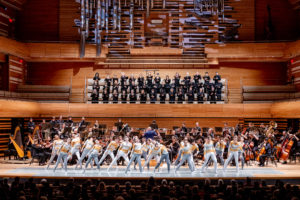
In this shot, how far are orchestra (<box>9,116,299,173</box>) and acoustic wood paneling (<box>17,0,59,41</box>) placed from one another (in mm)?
7496

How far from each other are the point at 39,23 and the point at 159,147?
1338 cm

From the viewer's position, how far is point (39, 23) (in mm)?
19938

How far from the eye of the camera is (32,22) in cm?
1994

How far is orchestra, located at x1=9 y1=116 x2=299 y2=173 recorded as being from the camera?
35.2 feet

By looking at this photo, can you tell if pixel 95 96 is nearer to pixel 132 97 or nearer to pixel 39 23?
pixel 132 97

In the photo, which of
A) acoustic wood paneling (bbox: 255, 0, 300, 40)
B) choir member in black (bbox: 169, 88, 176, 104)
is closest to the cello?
choir member in black (bbox: 169, 88, 176, 104)

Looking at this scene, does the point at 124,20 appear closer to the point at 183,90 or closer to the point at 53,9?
the point at 53,9

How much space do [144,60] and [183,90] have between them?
3795 millimetres

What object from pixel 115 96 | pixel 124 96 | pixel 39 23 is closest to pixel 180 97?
pixel 124 96

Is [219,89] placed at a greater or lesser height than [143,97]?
greater

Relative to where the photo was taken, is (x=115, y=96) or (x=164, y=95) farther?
(x=115, y=96)

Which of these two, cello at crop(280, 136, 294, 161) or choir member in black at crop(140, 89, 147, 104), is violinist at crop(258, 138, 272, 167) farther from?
choir member in black at crop(140, 89, 147, 104)

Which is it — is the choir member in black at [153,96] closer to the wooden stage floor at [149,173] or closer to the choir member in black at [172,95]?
the choir member in black at [172,95]

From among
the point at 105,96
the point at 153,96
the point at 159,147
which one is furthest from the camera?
the point at 105,96
